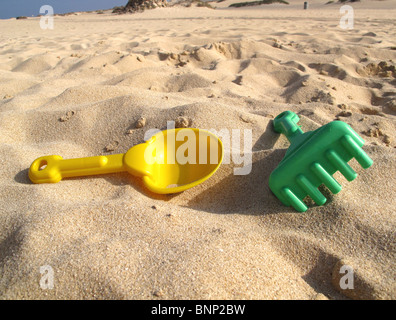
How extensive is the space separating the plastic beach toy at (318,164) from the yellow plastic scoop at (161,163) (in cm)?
31

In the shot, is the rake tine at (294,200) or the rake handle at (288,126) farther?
the rake handle at (288,126)

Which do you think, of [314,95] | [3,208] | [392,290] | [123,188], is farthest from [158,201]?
[314,95]

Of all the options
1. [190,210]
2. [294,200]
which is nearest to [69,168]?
[190,210]

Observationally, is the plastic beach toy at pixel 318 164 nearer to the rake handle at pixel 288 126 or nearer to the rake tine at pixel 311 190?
the rake tine at pixel 311 190

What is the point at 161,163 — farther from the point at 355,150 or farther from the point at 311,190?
the point at 355,150

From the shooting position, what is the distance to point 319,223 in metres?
0.87

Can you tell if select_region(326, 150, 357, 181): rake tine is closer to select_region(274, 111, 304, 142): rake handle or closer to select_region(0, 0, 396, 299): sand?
select_region(0, 0, 396, 299): sand

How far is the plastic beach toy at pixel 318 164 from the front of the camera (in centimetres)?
83

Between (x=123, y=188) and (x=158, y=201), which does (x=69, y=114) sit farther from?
(x=158, y=201)

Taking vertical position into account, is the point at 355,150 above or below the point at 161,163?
above

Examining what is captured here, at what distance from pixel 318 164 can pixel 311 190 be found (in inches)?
3.4

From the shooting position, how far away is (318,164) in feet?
2.85

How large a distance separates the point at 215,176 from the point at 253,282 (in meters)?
0.54

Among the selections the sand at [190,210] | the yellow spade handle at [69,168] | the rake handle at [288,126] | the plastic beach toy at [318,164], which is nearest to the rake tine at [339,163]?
the plastic beach toy at [318,164]
